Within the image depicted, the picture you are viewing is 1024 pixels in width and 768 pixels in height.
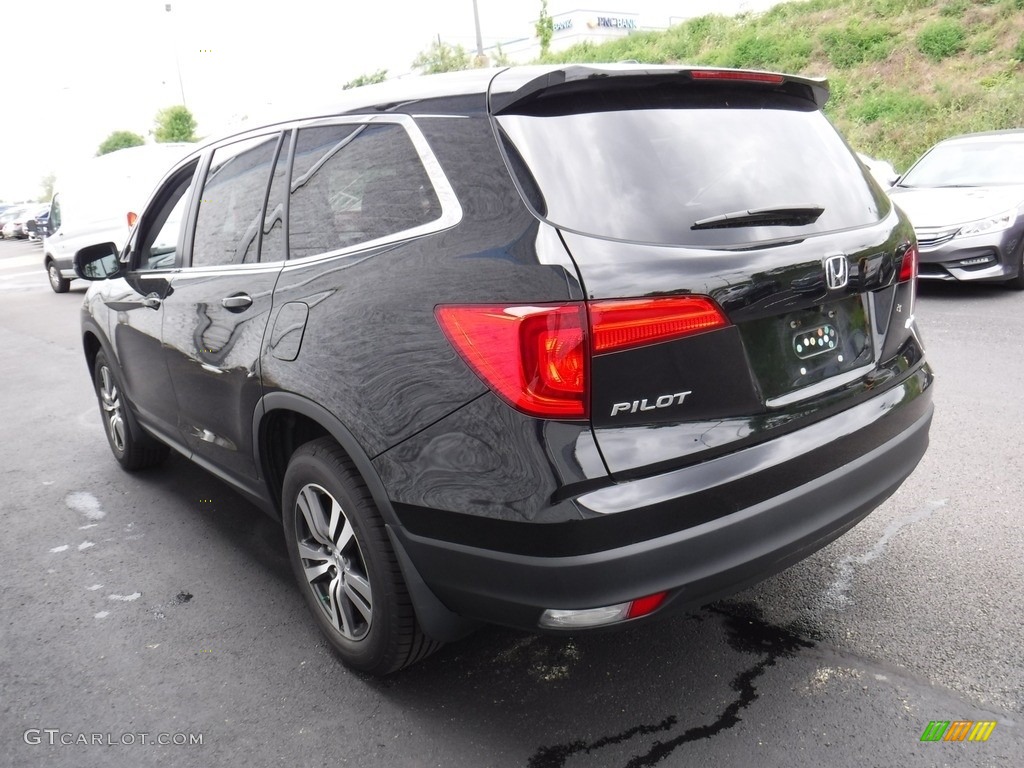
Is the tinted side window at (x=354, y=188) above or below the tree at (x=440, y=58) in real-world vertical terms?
below

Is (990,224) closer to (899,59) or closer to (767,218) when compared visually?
(767,218)

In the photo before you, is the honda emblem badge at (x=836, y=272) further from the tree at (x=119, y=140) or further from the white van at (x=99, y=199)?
the tree at (x=119, y=140)

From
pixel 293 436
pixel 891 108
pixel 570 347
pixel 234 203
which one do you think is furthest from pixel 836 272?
pixel 891 108

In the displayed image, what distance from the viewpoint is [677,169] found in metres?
2.23

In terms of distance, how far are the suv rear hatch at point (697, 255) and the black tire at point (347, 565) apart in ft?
2.69

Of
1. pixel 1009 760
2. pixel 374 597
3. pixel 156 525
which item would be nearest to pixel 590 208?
pixel 374 597

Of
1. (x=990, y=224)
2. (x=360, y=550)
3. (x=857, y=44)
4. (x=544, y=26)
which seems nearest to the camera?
(x=360, y=550)

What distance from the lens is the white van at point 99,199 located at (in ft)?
47.8

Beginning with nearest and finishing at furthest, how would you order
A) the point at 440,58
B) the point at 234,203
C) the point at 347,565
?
the point at 347,565
the point at 234,203
the point at 440,58

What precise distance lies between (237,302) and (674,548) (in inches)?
71.3

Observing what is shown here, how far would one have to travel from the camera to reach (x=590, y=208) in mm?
2057

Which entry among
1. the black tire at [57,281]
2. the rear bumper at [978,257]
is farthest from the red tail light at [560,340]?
the black tire at [57,281]

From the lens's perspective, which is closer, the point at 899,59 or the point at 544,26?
the point at 899,59

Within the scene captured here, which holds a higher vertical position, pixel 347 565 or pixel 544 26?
pixel 544 26
